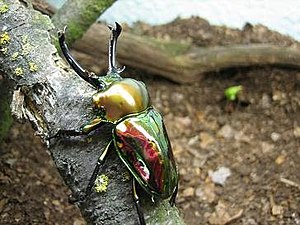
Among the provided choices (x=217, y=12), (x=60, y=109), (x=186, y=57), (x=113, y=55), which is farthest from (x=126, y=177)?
(x=217, y=12)

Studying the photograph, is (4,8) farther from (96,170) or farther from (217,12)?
(217,12)

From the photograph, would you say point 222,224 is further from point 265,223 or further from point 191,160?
point 191,160

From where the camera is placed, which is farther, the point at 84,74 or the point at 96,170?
the point at 84,74

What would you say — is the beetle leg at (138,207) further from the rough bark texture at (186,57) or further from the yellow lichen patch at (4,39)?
the rough bark texture at (186,57)

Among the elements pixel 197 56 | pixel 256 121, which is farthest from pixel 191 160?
pixel 197 56

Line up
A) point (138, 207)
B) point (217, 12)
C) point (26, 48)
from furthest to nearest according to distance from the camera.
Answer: point (217, 12)
point (26, 48)
point (138, 207)

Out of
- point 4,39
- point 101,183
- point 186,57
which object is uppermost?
point 4,39

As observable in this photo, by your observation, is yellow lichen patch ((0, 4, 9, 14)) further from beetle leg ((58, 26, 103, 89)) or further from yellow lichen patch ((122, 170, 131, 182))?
yellow lichen patch ((122, 170, 131, 182))
